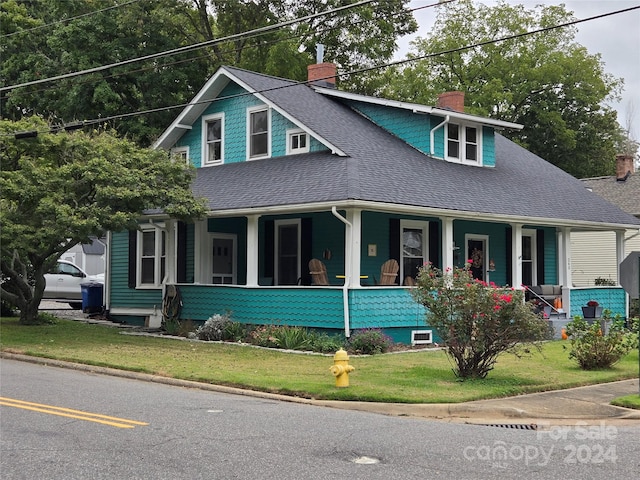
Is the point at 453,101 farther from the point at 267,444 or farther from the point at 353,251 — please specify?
the point at 267,444

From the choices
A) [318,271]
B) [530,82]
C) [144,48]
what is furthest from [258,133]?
[530,82]

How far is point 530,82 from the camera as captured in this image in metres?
46.1

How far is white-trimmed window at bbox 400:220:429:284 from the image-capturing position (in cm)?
2038

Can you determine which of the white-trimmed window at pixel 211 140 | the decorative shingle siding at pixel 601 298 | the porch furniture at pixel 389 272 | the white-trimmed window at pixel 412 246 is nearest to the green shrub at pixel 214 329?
the porch furniture at pixel 389 272

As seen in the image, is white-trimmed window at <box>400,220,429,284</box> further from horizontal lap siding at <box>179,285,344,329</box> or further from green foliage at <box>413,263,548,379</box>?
green foliage at <box>413,263,548,379</box>

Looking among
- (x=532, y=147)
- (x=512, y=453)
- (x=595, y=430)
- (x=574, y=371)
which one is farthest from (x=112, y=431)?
(x=532, y=147)

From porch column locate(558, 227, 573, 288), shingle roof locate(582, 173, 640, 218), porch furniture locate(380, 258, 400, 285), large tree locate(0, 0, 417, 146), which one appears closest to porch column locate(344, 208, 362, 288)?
porch furniture locate(380, 258, 400, 285)

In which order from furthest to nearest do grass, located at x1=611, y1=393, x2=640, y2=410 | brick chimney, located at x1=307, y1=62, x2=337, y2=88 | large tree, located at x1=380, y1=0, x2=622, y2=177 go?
large tree, located at x1=380, y1=0, x2=622, y2=177
brick chimney, located at x1=307, y1=62, x2=337, y2=88
grass, located at x1=611, y1=393, x2=640, y2=410

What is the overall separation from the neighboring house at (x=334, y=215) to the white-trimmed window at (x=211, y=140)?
5 centimetres

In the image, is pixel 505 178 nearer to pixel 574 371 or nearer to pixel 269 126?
pixel 269 126

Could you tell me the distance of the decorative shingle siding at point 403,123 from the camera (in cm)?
2250

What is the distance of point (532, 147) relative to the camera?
4759 cm

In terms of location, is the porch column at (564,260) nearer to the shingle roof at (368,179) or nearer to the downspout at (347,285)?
the shingle roof at (368,179)

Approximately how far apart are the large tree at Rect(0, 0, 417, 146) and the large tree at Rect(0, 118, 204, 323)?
1129 cm
